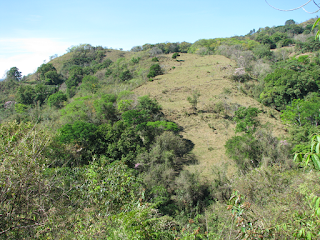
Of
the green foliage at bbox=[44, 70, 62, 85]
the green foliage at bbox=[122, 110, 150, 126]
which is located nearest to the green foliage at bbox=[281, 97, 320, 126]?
the green foliage at bbox=[122, 110, 150, 126]

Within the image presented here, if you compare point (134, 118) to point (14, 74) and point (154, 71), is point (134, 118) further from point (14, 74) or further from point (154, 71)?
point (14, 74)

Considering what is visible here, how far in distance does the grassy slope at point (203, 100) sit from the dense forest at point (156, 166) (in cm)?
52

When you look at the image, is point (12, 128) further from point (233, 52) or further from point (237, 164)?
point (233, 52)

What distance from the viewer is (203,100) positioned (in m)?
25.8

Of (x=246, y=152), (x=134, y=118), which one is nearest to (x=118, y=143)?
(x=134, y=118)

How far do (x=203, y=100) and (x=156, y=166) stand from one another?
15.2 metres

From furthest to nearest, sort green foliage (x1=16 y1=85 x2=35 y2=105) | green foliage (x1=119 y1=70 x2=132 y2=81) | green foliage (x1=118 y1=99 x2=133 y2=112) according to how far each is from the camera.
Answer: green foliage (x1=119 y1=70 x2=132 y2=81)
green foliage (x1=16 y1=85 x2=35 y2=105)
green foliage (x1=118 y1=99 x2=133 y2=112)

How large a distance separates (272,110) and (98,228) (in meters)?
25.8

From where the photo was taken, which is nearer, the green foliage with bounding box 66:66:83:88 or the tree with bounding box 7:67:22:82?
the green foliage with bounding box 66:66:83:88

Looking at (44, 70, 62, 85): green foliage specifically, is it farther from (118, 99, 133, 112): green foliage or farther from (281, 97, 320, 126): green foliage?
(281, 97, 320, 126): green foliage

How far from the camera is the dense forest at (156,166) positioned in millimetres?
2848

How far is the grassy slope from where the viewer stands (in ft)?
55.3

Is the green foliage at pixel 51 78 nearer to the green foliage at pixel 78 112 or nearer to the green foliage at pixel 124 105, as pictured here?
the green foliage at pixel 78 112

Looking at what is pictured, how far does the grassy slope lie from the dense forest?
520 millimetres
